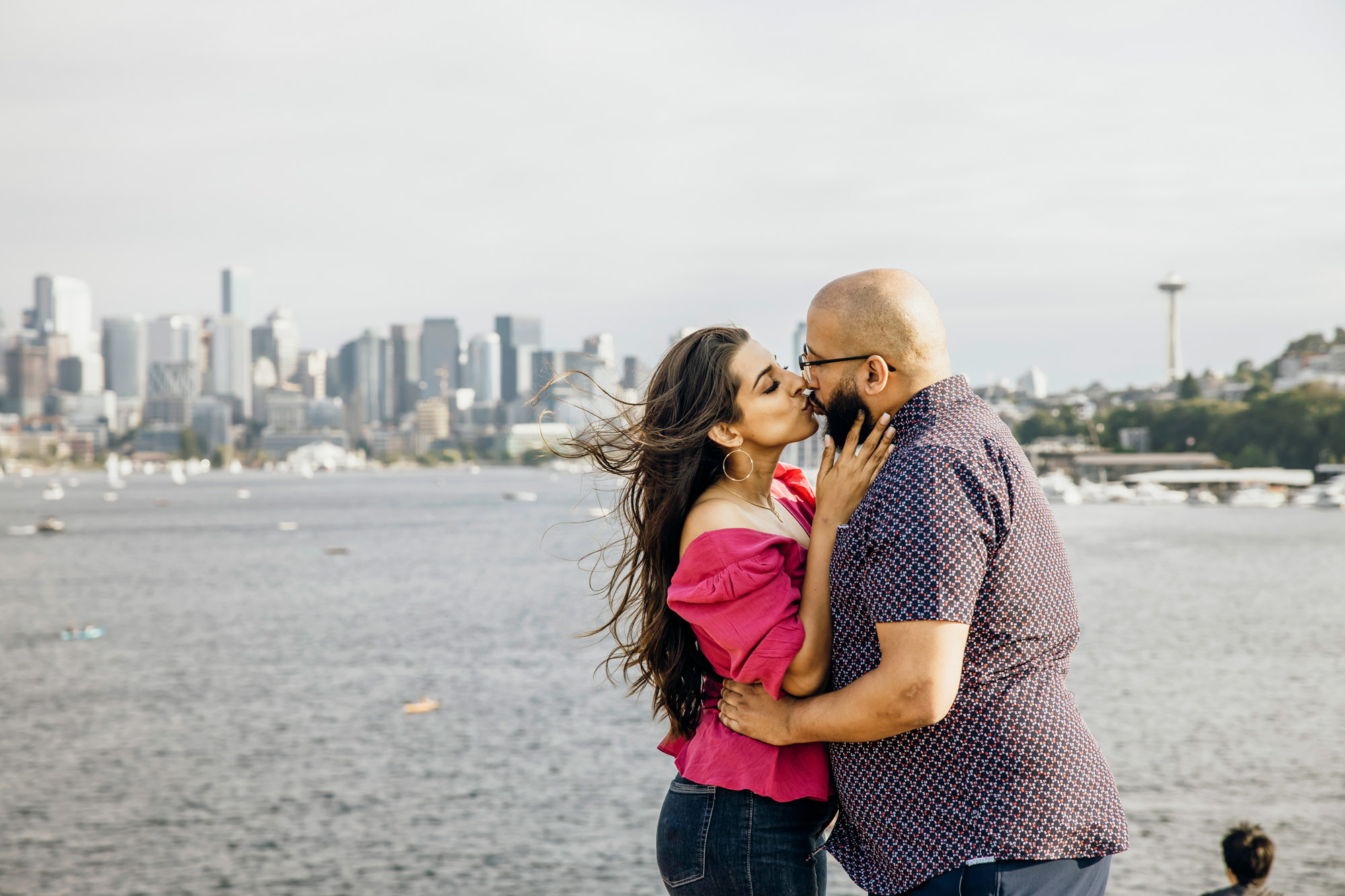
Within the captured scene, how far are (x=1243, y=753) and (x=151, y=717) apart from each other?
78.6 feet

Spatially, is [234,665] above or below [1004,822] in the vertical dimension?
below

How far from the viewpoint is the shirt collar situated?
2.90m

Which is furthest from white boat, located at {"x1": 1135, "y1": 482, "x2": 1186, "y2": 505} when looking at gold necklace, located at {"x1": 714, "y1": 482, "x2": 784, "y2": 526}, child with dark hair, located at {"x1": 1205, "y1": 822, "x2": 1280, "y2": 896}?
gold necklace, located at {"x1": 714, "y1": 482, "x2": 784, "y2": 526}

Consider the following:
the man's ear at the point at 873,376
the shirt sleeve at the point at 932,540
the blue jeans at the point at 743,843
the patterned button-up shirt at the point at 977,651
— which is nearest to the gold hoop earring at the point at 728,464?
the man's ear at the point at 873,376

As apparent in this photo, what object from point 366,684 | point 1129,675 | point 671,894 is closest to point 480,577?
point 366,684

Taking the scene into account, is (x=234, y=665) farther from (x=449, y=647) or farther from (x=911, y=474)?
(x=911, y=474)

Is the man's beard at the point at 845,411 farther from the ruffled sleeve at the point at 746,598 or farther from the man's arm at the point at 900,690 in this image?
the man's arm at the point at 900,690

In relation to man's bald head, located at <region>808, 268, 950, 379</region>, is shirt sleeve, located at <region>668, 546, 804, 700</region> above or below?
below

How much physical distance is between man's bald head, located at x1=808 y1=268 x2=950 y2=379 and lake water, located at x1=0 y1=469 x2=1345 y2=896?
2.67 meters

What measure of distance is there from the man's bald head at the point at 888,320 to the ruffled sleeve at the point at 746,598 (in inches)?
22.8

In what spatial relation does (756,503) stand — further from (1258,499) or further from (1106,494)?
(1106,494)

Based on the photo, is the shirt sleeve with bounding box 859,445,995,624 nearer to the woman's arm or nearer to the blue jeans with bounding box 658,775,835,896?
the woman's arm

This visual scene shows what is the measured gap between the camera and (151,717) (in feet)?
86.1

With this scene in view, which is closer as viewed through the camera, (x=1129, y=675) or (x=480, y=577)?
(x=1129, y=675)
